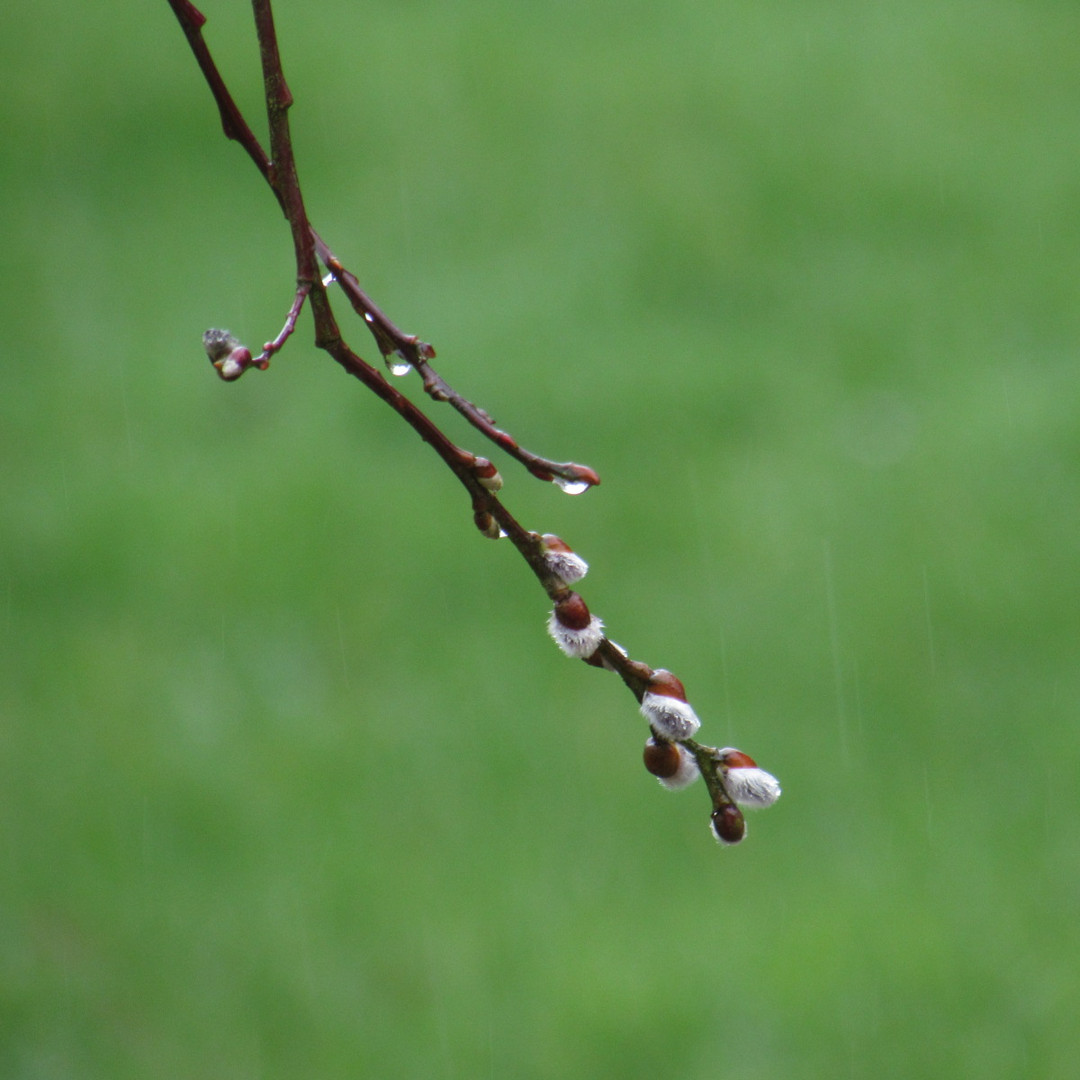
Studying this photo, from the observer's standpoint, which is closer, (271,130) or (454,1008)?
(271,130)

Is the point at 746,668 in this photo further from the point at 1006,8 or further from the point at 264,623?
the point at 1006,8

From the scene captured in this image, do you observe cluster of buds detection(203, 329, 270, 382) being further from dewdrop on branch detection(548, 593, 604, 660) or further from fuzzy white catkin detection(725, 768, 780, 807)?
fuzzy white catkin detection(725, 768, 780, 807)

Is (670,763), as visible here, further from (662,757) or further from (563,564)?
(563,564)

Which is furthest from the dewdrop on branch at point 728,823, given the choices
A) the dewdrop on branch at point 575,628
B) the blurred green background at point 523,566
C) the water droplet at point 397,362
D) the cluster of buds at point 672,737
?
the blurred green background at point 523,566

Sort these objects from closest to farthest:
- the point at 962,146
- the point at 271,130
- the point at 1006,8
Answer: the point at 271,130 → the point at 962,146 → the point at 1006,8

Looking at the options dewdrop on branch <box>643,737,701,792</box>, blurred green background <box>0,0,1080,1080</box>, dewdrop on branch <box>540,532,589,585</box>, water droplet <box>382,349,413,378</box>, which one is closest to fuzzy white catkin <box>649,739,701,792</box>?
dewdrop on branch <box>643,737,701,792</box>

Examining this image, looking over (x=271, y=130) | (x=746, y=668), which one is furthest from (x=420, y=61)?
(x=271, y=130)

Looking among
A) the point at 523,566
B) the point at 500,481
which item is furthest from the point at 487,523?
the point at 523,566
